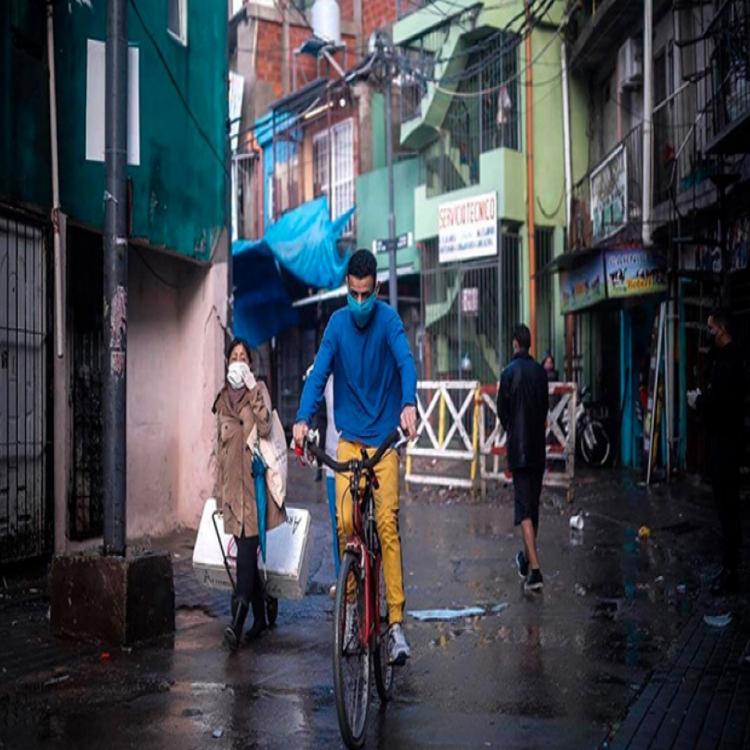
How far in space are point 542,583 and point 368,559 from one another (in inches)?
152

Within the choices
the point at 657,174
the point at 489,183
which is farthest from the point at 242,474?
the point at 489,183

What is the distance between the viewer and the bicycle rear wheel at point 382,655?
17.1 ft

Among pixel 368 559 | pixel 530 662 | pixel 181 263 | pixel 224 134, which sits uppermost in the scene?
pixel 224 134

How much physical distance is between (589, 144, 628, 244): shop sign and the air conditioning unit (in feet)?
4.69

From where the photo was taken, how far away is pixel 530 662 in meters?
6.33

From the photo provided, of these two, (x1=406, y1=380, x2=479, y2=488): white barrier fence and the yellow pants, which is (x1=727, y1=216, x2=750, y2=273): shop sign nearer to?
(x1=406, y1=380, x2=479, y2=488): white barrier fence

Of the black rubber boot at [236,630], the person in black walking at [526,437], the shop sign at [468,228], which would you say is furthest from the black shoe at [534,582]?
the shop sign at [468,228]

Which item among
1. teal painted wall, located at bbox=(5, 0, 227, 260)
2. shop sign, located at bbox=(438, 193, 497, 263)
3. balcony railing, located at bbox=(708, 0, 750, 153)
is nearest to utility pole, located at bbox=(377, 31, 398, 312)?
shop sign, located at bbox=(438, 193, 497, 263)

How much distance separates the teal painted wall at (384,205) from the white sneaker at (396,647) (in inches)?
723

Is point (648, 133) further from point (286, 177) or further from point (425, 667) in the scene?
point (286, 177)

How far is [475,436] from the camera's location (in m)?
15.2

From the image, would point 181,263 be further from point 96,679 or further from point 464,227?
point 464,227

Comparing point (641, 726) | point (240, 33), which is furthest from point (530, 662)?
point (240, 33)

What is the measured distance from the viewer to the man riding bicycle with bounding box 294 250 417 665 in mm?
5504
